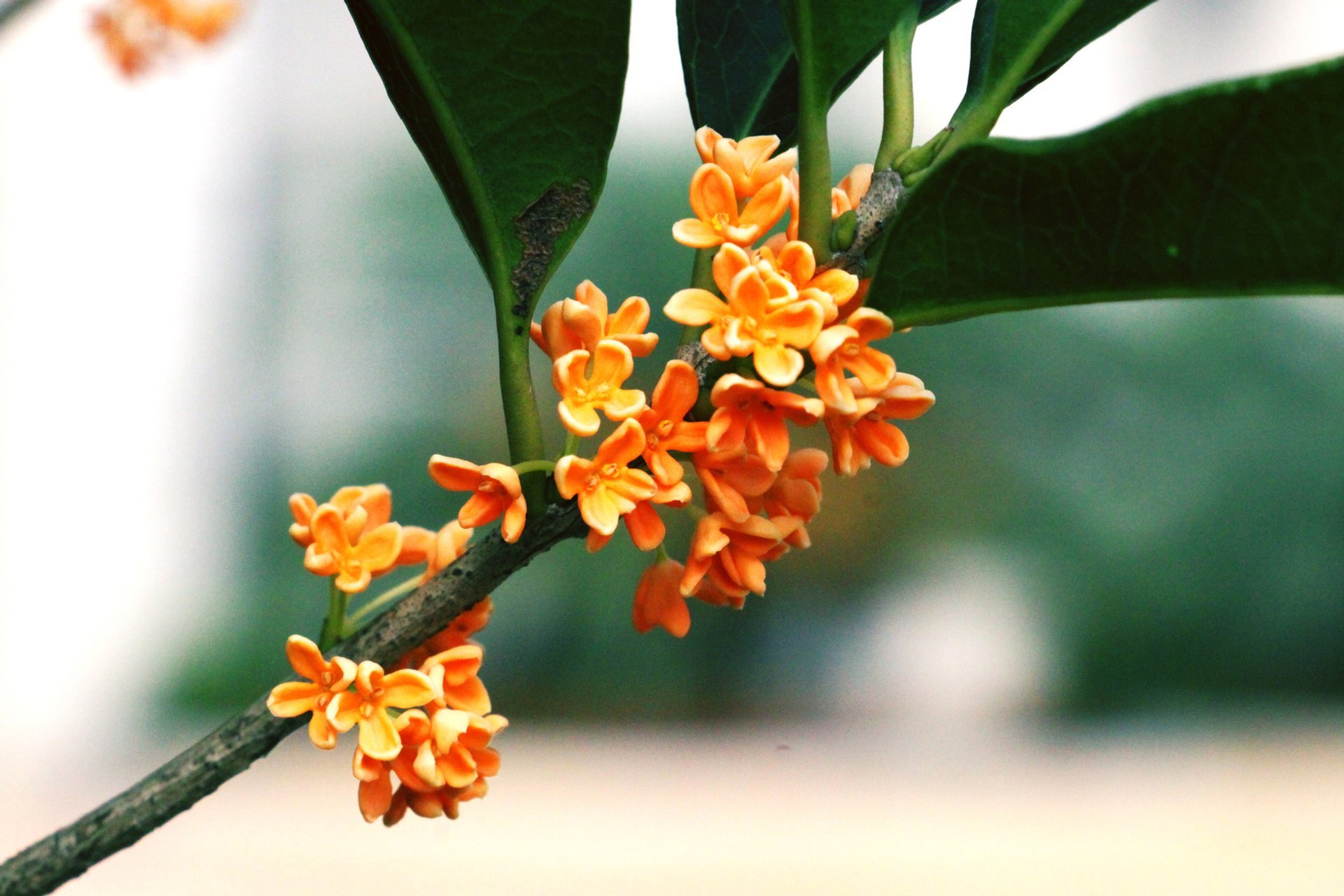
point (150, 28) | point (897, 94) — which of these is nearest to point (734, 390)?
point (897, 94)

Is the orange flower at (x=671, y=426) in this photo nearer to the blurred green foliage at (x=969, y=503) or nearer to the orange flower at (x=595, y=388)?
the orange flower at (x=595, y=388)

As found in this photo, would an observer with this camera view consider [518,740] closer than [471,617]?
No

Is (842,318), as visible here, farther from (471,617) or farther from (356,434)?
(356,434)

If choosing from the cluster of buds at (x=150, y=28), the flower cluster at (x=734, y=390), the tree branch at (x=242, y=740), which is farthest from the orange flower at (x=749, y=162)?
the cluster of buds at (x=150, y=28)

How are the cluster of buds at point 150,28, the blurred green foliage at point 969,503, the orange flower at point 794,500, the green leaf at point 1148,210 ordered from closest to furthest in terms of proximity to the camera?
1. the green leaf at point 1148,210
2. the orange flower at point 794,500
3. the cluster of buds at point 150,28
4. the blurred green foliage at point 969,503

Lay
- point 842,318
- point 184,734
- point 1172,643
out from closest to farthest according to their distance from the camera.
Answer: point 842,318
point 184,734
point 1172,643

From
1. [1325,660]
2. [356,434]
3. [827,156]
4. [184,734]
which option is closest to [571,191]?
[827,156]
